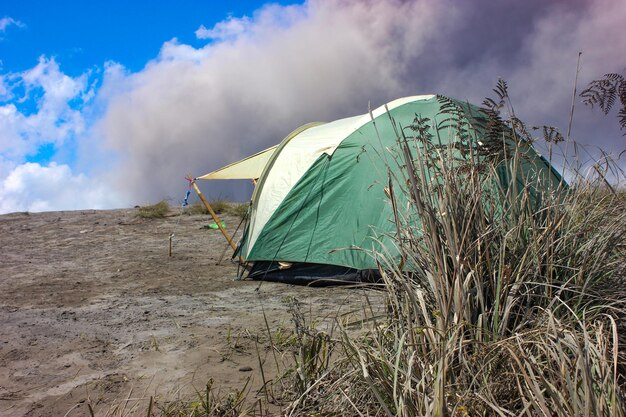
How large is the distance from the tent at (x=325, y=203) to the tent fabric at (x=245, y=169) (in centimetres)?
112

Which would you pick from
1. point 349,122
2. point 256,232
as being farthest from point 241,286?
point 349,122

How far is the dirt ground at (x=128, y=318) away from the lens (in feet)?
12.2

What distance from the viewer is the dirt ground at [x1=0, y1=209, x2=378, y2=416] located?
146 inches

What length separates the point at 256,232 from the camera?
7.36 metres

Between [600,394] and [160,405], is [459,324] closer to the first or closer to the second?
[600,394]

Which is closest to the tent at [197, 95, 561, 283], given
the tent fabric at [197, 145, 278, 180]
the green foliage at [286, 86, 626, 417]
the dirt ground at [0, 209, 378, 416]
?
the dirt ground at [0, 209, 378, 416]

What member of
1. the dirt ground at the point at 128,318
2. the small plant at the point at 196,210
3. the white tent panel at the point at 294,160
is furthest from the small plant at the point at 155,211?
the white tent panel at the point at 294,160

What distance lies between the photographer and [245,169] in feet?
29.0

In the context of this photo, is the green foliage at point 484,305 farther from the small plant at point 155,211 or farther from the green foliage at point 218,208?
the small plant at point 155,211

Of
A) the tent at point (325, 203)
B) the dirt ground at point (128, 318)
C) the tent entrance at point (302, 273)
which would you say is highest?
the tent at point (325, 203)

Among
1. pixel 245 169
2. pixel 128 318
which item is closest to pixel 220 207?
pixel 245 169

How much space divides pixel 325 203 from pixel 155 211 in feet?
23.3

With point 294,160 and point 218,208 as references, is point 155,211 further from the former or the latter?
point 294,160

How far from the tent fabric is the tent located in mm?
1125
